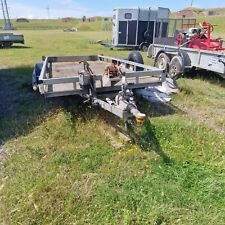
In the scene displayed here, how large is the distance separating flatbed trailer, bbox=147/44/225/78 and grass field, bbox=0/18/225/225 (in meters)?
1.90

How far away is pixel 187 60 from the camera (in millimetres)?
7781

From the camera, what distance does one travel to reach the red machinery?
28.5 ft

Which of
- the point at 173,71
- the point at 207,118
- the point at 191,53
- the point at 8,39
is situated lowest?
the point at 8,39

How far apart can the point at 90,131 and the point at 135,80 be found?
1371 millimetres

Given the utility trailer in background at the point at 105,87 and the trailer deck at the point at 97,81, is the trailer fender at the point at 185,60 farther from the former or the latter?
the utility trailer in background at the point at 105,87

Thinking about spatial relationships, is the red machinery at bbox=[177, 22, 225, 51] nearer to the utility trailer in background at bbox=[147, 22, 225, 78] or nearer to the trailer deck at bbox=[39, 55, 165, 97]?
the utility trailer in background at bbox=[147, 22, 225, 78]

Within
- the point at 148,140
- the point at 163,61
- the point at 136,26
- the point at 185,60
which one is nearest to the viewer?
the point at 148,140

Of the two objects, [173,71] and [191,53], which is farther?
[173,71]

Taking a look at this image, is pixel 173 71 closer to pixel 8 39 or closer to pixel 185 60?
pixel 185 60

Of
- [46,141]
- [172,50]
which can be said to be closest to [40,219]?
[46,141]

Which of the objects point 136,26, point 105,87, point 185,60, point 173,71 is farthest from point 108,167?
point 136,26

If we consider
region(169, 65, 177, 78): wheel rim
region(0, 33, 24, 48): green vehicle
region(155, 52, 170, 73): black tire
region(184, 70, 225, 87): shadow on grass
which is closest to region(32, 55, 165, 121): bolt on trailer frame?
region(169, 65, 177, 78): wheel rim

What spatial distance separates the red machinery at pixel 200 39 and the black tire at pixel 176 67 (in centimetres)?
122

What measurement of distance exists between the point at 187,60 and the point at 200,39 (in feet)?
5.84
